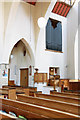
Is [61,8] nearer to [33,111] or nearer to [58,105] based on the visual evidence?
[58,105]

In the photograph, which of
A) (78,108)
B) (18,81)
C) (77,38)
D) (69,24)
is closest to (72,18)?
(69,24)

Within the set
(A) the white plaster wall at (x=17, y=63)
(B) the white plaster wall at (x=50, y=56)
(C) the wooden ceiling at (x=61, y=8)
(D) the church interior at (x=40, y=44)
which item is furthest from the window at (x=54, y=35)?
(A) the white plaster wall at (x=17, y=63)

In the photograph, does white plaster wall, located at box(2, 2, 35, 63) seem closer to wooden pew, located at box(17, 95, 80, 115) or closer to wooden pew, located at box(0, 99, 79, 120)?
wooden pew, located at box(17, 95, 80, 115)

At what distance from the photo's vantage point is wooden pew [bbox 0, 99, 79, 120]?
185 cm

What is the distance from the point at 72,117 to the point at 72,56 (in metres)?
11.0

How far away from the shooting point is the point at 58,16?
1247 centimetres

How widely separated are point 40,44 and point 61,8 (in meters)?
3.54

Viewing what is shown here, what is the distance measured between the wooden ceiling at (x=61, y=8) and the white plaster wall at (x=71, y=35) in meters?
0.41

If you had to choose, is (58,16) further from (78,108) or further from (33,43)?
(78,108)

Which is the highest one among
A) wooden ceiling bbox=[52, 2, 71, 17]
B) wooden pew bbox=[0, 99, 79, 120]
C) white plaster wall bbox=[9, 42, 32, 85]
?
wooden ceiling bbox=[52, 2, 71, 17]

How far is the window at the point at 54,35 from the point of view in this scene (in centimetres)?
1172

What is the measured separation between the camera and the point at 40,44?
10977mm

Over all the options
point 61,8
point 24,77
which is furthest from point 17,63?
point 61,8

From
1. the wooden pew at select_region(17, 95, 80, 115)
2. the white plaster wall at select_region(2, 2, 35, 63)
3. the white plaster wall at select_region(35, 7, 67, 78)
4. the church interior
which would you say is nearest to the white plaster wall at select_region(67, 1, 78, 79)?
the church interior
